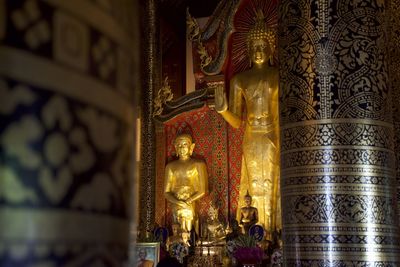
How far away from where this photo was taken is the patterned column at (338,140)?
2811mm

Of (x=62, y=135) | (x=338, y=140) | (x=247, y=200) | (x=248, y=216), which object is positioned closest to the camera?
(x=62, y=135)

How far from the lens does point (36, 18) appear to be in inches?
16.0

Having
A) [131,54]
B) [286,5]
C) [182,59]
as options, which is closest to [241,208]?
[182,59]

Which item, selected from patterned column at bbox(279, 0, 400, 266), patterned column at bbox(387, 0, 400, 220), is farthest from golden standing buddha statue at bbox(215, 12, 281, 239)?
patterned column at bbox(279, 0, 400, 266)

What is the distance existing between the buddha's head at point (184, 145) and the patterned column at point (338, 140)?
4819mm

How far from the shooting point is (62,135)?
414 mm

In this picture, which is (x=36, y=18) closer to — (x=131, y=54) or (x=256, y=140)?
(x=131, y=54)

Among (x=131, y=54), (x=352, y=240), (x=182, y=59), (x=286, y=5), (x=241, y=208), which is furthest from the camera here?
(x=182, y=59)

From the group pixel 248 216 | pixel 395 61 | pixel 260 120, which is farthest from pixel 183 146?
pixel 395 61

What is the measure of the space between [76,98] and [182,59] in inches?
373

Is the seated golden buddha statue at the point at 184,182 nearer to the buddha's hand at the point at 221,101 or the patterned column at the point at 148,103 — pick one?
the patterned column at the point at 148,103

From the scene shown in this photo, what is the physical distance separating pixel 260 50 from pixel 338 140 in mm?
4652

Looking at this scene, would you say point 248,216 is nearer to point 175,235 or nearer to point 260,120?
point 175,235

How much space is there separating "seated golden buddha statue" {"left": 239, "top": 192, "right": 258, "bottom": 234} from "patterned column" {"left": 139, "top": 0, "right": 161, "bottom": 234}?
1297 millimetres
